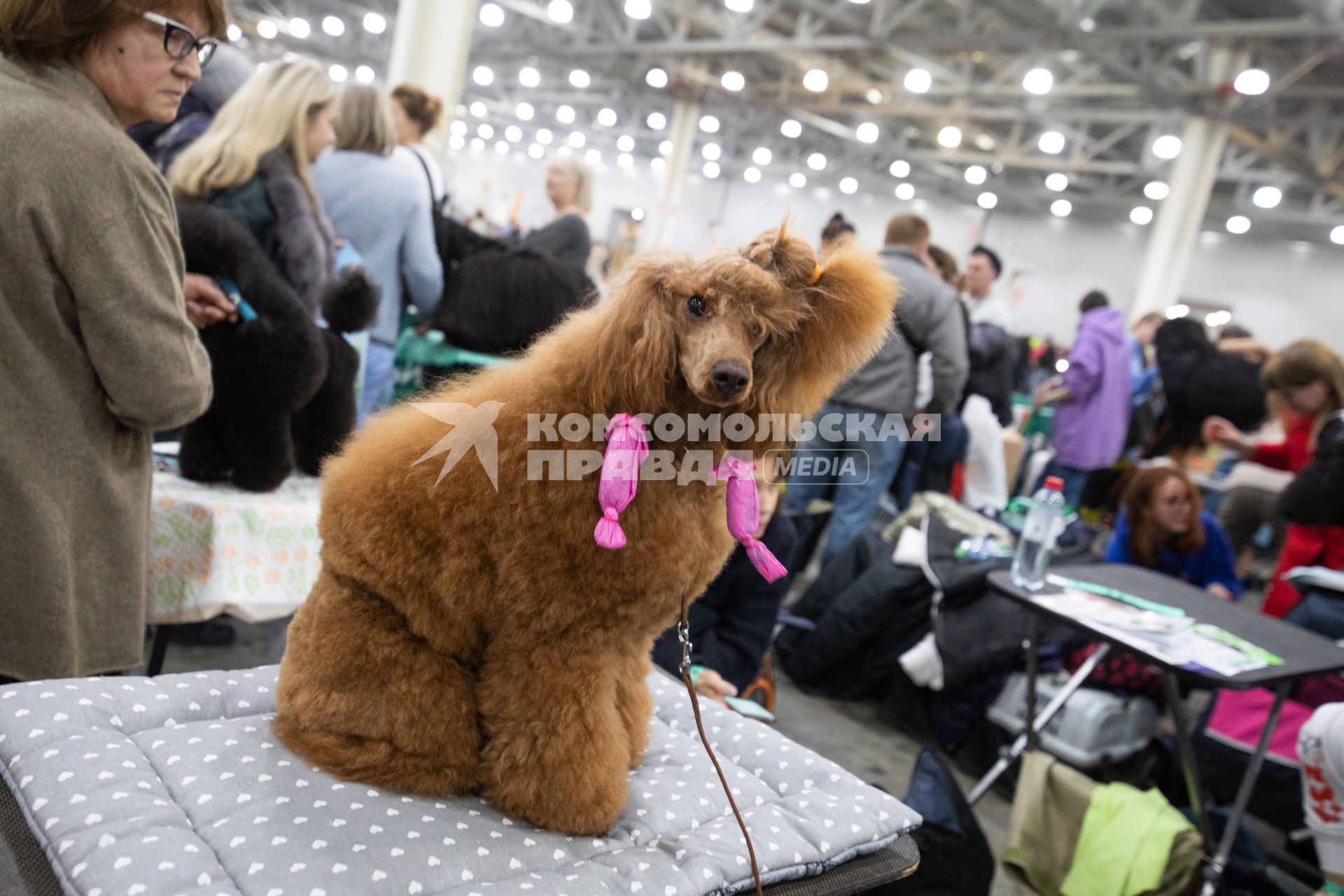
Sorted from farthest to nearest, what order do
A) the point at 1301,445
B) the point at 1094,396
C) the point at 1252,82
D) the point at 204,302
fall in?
the point at 1252,82 < the point at 1094,396 < the point at 1301,445 < the point at 204,302

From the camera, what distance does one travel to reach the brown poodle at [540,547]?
904mm

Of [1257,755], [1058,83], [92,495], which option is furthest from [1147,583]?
[1058,83]

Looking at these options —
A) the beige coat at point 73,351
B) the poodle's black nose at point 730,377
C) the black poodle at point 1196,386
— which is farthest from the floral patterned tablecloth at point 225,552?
the black poodle at point 1196,386

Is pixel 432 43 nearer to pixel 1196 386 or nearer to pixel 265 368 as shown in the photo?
pixel 265 368

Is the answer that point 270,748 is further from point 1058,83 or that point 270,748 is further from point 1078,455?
point 1058,83

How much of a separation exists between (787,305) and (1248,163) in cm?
1184

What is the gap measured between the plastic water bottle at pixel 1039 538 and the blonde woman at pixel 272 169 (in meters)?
1.92

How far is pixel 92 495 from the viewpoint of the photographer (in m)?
1.24

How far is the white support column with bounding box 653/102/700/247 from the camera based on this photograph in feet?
41.5

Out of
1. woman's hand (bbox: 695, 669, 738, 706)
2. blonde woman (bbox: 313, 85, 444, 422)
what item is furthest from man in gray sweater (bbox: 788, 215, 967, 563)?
blonde woman (bbox: 313, 85, 444, 422)

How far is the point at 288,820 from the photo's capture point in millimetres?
941

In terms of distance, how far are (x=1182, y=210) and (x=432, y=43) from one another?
7.33 m

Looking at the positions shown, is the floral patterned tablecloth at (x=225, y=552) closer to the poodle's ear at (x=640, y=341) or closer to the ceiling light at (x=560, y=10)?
the poodle's ear at (x=640, y=341)

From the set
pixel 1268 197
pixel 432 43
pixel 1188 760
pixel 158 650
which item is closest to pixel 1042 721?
Result: pixel 1188 760
